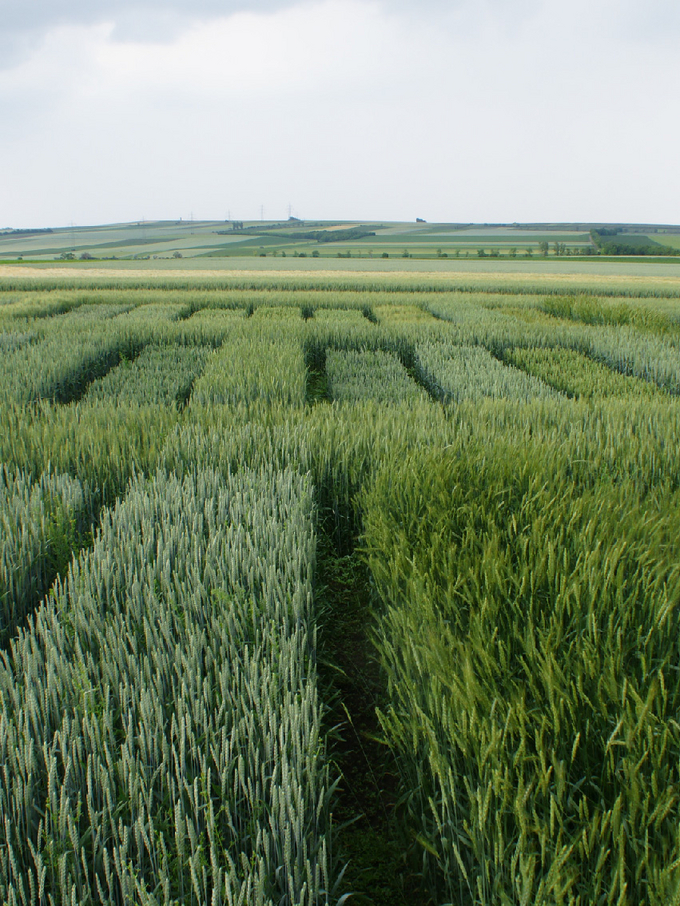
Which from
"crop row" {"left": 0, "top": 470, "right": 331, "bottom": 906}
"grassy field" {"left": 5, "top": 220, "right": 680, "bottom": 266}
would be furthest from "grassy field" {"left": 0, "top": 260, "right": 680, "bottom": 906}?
"grassy field" {"left": 5, "top": 220, "right": 680, "bottom": 266}

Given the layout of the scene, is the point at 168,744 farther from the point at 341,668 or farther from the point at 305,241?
the point at 305,241

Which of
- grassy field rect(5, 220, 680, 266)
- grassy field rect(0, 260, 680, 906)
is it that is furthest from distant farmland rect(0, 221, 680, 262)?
grassy field rect(0, 260, 680, 906)

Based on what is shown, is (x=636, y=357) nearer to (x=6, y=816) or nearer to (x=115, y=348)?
(x=115, y=348)

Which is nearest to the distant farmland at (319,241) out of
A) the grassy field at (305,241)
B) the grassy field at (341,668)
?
the grassy field at (305,241)

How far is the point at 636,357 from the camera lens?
560 centimetres

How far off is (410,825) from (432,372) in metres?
4.35

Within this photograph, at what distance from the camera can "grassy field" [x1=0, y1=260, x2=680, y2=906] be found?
74 cm

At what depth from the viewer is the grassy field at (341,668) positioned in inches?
29.2

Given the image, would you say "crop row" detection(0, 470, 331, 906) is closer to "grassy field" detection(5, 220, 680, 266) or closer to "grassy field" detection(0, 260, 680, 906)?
"grassy field" detection(0, 260, 680, 906)

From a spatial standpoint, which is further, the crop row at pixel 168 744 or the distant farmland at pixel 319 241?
Answer: the distant farmland at pixel 319 241

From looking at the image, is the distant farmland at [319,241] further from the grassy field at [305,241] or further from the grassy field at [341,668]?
the grassy field at [341,668]

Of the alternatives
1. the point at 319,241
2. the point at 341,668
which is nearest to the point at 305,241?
the point at 319,241

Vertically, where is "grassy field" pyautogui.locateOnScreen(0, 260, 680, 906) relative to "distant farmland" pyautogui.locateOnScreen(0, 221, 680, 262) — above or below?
below

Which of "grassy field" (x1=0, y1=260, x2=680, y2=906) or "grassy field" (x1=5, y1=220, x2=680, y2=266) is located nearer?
"grassy field" (x1=0, y1=260, x2=680, y2=906)
